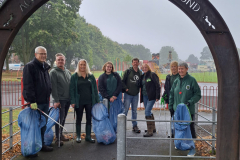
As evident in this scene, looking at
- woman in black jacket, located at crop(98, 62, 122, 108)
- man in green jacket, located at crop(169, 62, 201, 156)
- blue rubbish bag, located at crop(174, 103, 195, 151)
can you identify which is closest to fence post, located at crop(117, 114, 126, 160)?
blue rubbish bag, located at crop(174, 103, 195, 151)

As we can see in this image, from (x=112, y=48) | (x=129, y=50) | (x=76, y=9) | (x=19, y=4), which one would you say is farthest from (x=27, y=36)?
(x=129, y=50)

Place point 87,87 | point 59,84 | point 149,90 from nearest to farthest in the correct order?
point 59,84 < point 87,87 < point 149,90

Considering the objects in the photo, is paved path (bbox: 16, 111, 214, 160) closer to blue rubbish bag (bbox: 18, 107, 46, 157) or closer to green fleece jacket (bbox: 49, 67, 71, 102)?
blue rubbish bag (bbox: 18, 107, 46, 157)

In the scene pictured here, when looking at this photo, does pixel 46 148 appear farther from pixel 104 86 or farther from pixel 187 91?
pixel 187 91

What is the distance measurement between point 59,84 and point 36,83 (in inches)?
26.6

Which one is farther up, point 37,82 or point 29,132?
point 37,82

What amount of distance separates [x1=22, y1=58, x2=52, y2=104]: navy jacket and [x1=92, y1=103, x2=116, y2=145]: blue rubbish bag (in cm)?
114

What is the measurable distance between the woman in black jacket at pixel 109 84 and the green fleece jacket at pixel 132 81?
27cm

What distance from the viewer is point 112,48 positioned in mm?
102125

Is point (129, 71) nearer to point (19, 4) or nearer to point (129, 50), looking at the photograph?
point (19, 4)

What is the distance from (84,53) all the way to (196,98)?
52.8m

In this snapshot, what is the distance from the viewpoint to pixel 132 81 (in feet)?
19.0

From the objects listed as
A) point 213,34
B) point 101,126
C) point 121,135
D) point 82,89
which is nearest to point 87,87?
point 82,89

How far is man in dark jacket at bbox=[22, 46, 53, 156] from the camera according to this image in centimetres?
409
